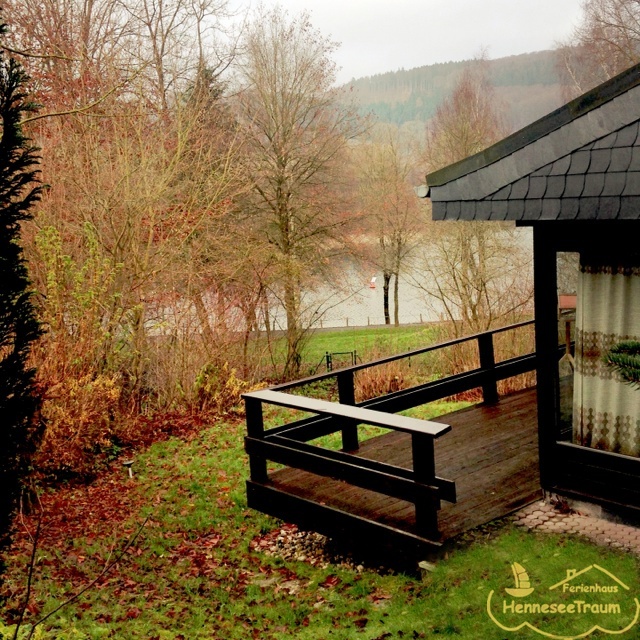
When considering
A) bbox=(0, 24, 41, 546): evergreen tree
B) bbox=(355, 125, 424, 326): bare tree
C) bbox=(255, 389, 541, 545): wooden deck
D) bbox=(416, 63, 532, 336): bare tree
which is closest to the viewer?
bbox=(0, 24, 41, 546): evergreen tree

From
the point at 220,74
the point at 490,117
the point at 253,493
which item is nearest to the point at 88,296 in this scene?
the point at 253,493

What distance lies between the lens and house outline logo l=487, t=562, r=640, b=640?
162 inches

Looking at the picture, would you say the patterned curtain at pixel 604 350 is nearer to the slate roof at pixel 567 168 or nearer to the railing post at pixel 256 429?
the slate roof at pixel 567 168

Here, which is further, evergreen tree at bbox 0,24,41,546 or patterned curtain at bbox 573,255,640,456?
patterned curtain at bbox 573,255,640,456

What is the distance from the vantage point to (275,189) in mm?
20297

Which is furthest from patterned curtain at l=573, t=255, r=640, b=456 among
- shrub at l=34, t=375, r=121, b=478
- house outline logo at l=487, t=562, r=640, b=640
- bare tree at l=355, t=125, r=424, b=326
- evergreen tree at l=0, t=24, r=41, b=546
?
bare tree at l=355, t=125, r=424, b=326

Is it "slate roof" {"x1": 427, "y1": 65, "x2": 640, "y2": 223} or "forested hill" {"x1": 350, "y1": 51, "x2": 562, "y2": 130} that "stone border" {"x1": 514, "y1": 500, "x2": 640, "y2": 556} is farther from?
"forested hill" {"x1": 350, "y1": 51, "x2": 562, "y2": 130}

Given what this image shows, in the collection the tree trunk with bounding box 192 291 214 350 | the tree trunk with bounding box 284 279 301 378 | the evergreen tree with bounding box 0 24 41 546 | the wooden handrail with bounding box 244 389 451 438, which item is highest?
the evergreen tree with bounding box 0 24 41 546

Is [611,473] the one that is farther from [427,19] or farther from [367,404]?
[427,19]

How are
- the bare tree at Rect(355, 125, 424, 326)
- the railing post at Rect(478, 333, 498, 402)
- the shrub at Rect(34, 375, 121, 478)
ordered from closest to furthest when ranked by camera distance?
the railing post at Rect(478, 333, 498, 402), the shrub at Rect(34, 375, 121, 478), the bare tree at Rect(355, 125, 424, 326)

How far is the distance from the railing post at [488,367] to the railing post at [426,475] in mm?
3397

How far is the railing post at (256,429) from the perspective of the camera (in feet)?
21.0

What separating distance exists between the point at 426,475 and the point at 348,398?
6.71 ft

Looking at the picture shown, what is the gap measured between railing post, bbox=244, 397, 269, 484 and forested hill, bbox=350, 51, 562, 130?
17695 millimetres
